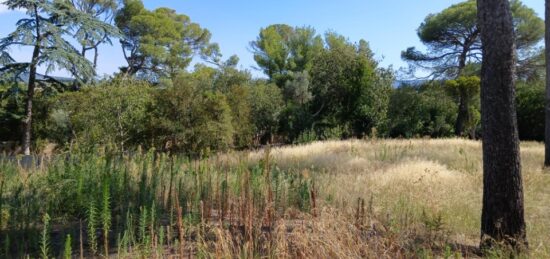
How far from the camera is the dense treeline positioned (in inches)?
462

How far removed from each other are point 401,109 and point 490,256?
18.1m

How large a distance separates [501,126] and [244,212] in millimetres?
2168

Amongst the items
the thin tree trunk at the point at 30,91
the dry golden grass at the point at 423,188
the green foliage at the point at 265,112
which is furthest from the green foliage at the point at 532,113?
the thin tree trunk at the point at 30,91

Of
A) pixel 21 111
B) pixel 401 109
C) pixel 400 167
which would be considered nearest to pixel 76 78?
pixel 21 111

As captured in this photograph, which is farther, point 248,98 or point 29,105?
point 29,105

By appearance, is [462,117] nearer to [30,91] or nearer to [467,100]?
[467,100]

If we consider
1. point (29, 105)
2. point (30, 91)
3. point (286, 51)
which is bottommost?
point (29, 105)

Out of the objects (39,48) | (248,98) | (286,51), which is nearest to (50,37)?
(39,48)

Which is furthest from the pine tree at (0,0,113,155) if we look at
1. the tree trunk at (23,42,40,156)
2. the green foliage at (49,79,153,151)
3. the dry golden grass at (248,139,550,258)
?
the dry golden grass at (248,139,550,258)

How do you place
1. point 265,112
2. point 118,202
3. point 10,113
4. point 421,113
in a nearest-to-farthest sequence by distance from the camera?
1. point 118,202
2. point 265,112
3. point 10,113
4. point 421,113

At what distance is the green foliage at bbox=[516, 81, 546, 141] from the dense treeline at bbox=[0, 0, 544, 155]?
0.05 meters

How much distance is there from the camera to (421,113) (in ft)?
67.2

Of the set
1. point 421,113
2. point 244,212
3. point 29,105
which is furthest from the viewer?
point 421,113

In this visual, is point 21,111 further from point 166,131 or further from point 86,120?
point 166,131
